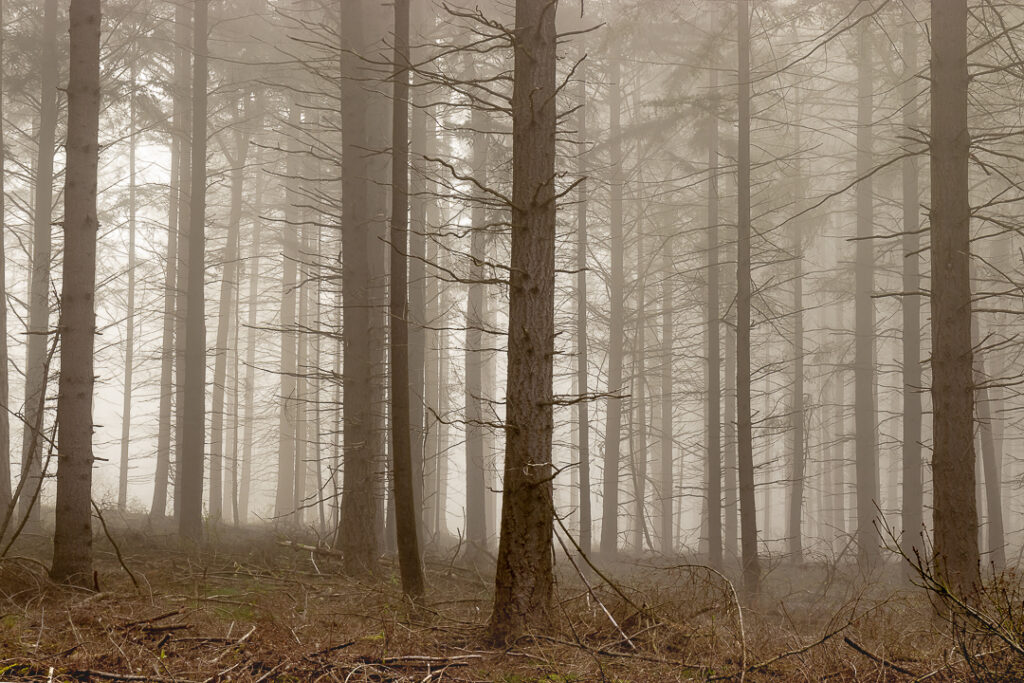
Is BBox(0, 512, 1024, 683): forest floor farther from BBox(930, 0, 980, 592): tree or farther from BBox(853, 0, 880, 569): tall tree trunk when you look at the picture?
BBox(853, 0, 880, 569): tall tree trunk

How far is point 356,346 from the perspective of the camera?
Result: 32.6 ft

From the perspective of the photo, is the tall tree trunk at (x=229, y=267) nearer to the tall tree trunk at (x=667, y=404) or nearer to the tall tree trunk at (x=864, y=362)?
the tall tree trunk at (x=667, y=404)

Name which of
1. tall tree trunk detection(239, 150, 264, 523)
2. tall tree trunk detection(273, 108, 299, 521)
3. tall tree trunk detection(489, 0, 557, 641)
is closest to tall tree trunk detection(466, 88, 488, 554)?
tall tree trunk detection(273, 108, 299, 521)

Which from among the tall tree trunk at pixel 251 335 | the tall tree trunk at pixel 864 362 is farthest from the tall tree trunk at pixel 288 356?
the tall tree trunk at pixel 864 362

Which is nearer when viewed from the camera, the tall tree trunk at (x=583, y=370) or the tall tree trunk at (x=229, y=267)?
the tall tree trunk at (x=583, y=370)

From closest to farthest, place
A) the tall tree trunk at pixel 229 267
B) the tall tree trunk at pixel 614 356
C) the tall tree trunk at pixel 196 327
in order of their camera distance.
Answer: the tall tree trunk at pixel 196 327 → the tall tree trunk at pixel 614 356 → the tall tree trunk at pixel 229 267

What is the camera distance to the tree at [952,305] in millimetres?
7438

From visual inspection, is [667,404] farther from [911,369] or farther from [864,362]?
[911,369]

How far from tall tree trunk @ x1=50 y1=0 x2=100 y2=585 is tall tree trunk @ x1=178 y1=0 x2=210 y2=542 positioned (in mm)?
6201

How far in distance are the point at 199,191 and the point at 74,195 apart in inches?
266

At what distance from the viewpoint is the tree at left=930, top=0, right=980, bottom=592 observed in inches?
293

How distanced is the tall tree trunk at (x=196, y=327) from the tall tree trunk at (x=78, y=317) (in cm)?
620

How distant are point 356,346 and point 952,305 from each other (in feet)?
22.1

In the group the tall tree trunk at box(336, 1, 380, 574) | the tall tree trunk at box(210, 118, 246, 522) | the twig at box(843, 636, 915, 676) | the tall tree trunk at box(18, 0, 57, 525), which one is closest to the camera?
the twig at box(843, 636, 915, 676)
